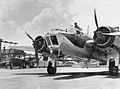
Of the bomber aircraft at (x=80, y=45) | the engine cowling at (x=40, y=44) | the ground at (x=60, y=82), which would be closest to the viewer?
the ground at (x=60, y=82)

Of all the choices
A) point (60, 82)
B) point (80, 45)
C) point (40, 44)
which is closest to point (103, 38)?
point (80, 45)

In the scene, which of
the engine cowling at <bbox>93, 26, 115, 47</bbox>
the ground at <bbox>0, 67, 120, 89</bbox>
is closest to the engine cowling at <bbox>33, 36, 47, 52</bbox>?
the ground at <bbox>0, 67, 120, 89</bbox>

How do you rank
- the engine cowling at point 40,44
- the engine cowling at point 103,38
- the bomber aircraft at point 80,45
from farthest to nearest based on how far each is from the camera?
the engine cowling at point 40,44 < the bomber aircraft at point 80,45 < the engine cowling at point 103,38

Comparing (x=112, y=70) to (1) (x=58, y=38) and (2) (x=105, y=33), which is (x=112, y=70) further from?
(1) (x=58, y=38)

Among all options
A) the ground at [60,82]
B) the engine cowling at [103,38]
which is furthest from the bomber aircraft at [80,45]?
the ground at [60,82]

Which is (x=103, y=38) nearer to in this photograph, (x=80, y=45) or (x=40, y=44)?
(x=80, y=45)

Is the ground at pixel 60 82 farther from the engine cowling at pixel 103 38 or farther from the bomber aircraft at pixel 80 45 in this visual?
the engine cowling at pixel 103 38

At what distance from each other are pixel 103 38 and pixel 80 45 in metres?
2.95

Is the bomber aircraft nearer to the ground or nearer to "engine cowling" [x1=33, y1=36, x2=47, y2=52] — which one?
"engine cowling" [x1=33, y1=36, x2=47, y2=52]

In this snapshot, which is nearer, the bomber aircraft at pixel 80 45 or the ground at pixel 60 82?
the ground at pixel 60 82

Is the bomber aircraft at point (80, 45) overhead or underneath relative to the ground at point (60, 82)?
overhead

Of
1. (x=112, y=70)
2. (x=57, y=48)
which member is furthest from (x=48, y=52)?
(x=112, y=70)

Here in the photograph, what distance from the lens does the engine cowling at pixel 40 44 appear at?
20.9m

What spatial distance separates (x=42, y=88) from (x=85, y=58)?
13.1 meters
